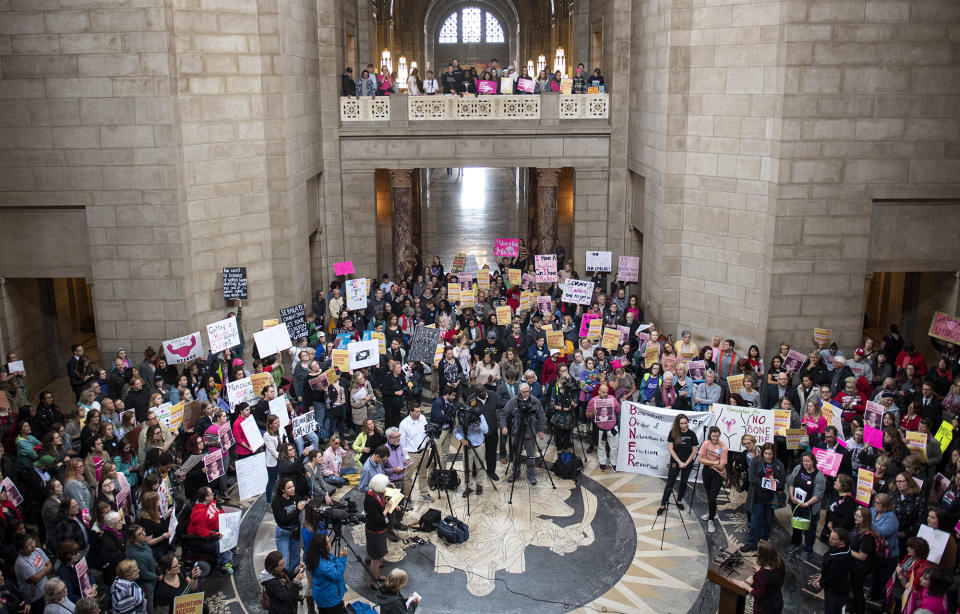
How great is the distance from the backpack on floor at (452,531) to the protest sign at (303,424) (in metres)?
2.75

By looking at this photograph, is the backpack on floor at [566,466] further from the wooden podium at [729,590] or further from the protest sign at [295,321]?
the protest sign at [295,321]

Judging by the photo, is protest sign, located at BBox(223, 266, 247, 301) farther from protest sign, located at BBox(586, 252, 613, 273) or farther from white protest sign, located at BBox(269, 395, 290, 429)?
protest sign, located at BBox(586, 252, 613, 273)

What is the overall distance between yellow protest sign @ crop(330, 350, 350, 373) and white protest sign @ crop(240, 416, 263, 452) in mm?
2983

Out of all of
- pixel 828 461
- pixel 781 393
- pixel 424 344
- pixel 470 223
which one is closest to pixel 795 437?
pixel 781 393

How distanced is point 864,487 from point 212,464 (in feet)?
30.7

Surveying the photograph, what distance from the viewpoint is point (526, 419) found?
14.9m

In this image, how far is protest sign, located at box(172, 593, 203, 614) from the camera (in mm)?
9816

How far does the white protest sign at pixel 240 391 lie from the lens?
593 inches

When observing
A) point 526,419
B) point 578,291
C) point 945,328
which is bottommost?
point 526,419

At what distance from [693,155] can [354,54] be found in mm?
15297

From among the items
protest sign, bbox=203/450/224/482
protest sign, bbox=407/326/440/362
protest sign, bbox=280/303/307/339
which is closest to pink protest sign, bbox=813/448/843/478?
protest sign, bbox=407/326/440/362

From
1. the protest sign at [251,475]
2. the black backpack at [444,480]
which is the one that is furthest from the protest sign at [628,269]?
the protest sign at [251,475]

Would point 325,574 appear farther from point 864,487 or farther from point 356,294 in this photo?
point 356,294

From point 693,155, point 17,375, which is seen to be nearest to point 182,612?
point 17,375
